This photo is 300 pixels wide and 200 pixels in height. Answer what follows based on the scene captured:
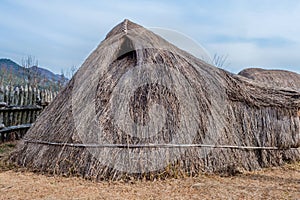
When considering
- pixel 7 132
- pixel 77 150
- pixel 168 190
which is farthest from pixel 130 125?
pixel 7 132

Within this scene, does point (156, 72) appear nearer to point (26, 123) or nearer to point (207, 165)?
point (207, 165)

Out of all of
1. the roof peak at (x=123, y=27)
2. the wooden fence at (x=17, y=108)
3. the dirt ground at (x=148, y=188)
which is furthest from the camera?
the wooden fence at (x=17, y=108)

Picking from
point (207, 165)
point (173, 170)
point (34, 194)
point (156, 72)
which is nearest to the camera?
point (34, 194)

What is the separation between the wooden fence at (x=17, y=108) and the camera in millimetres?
9445

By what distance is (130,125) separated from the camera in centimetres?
543

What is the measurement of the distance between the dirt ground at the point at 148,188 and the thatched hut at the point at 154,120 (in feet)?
0.84

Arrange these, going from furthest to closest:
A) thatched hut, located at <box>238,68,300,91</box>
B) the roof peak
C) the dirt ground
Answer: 1. thatched hut, located at <box>238,68,300,91</box>
2. the roof peak
3. the dirt ground

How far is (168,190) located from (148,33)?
13.0ft

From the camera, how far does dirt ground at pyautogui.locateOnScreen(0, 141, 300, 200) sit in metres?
4.40

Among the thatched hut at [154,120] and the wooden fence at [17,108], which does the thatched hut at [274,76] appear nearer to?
the thatched hut at [154,120]

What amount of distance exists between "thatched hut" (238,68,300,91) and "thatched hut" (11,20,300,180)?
18.4ft

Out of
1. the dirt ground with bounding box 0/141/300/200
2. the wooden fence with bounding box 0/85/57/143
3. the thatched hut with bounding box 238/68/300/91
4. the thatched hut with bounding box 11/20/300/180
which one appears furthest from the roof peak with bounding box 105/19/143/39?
the thatched hut with bounding box 238/68/300/91

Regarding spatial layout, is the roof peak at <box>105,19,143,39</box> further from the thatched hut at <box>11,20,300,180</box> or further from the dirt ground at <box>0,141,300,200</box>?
the dirt ground at <box>0,141,300,200</box>

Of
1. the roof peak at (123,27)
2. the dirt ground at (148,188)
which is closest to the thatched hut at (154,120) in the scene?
the roof peak at (123,27)
